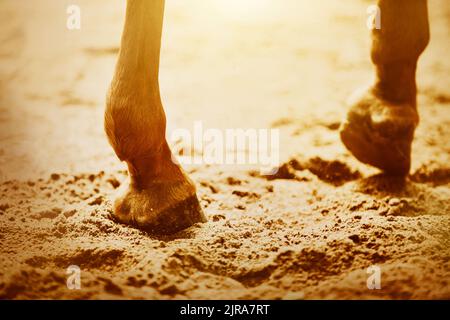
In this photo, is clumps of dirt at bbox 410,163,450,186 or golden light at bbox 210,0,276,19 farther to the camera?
golden light at bbox 210,0,276,19

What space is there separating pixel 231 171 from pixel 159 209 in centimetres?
75

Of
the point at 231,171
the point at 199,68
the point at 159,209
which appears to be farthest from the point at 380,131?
the point at 199,68

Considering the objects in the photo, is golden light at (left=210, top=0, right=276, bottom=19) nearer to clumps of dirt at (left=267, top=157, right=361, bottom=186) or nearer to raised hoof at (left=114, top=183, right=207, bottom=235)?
clumps of dirt at (left=267, top=157, right=361, bottom=186)

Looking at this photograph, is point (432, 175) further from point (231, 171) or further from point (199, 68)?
point (199, 68)

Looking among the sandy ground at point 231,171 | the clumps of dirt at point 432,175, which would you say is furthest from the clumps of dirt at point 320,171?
the clumps of dirt at point 432,175

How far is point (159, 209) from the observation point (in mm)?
1827

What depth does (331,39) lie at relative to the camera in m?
4.23

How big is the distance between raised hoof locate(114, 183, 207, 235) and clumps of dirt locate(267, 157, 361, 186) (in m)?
0.70

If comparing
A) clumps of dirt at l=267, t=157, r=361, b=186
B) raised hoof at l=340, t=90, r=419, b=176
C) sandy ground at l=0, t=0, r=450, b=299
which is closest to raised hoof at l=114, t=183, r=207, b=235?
sandy ground at l=0, t=0, r=450, b=299

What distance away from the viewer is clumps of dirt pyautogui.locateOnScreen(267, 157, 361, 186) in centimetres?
250

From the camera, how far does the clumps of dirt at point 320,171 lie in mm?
2500

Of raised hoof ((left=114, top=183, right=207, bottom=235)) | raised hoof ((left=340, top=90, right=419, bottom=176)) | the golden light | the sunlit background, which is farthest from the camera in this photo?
the golden light
